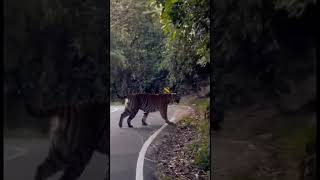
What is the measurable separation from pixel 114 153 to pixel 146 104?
0.43 meters

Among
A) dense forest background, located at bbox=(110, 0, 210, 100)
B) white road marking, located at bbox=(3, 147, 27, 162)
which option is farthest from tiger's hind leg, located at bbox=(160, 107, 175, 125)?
white road marking, located at bbox=(3, 147, 27, 162)

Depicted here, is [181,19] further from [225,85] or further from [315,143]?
[315,143]

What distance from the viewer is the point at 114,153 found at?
2.87 m

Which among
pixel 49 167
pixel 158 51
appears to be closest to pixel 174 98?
pixel 158 51

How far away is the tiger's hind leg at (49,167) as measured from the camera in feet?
8.84

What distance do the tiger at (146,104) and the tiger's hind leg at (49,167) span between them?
499 millimetres

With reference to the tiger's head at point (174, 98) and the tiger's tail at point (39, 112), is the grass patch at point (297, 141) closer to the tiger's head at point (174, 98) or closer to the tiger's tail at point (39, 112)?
the tiger's head at point (174, 98)

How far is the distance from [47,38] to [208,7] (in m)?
1.13

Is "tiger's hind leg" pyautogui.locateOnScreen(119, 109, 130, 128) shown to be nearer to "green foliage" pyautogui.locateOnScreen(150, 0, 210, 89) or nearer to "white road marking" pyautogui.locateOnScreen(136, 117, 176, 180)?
"white road marking" pyautogui.locateOnScreen(136, 117, 176, 180)

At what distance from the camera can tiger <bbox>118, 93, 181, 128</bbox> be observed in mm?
2818

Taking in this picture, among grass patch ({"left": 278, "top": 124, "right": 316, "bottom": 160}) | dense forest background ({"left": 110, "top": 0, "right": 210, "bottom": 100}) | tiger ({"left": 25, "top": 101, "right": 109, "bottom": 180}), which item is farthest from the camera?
dense forest background ({"left": 110, "top": 0, "right": 210, "bottom": 100})

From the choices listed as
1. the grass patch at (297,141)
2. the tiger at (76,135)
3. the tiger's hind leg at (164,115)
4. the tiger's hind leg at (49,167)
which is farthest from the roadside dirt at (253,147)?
the tiger's hind leg at (49,167)

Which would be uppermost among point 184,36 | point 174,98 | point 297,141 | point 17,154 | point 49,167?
point 184,36

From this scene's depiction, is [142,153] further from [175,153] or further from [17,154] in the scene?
[17,154]
